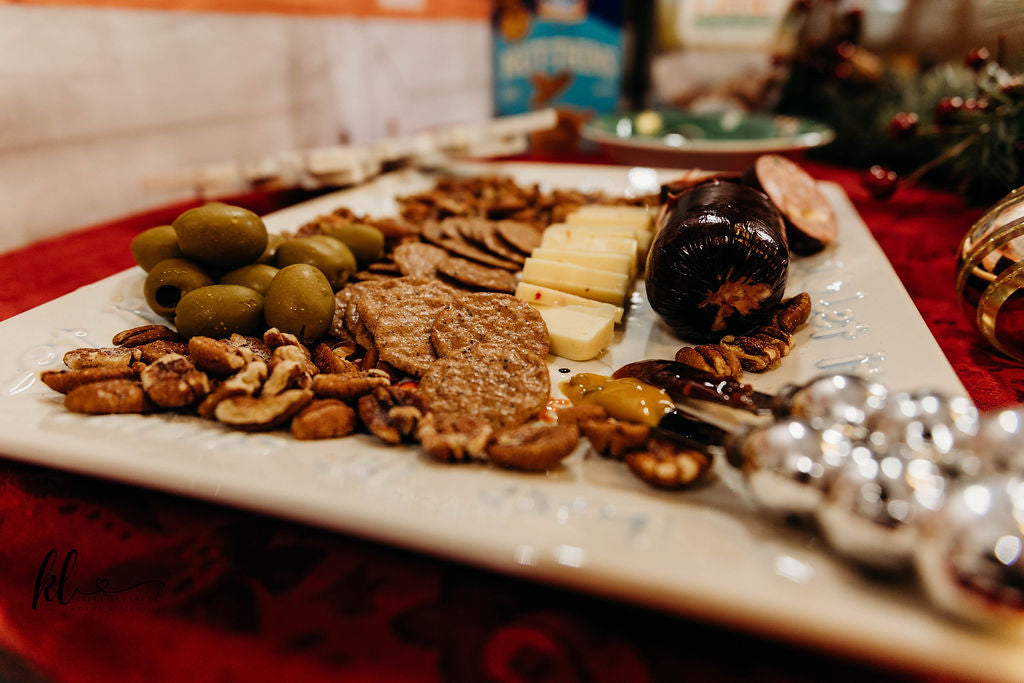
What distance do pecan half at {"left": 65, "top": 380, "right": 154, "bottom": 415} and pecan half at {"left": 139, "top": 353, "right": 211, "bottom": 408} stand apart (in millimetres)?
18

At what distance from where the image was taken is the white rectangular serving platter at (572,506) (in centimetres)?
56

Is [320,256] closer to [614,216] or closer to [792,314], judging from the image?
[614,216]

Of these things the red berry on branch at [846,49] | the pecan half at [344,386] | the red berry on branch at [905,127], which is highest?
the red berry on branch at [846,49]

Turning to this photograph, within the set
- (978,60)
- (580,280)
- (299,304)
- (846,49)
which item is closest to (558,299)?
(580,280)

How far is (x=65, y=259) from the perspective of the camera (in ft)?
5.61

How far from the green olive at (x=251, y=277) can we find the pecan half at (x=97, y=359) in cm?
27

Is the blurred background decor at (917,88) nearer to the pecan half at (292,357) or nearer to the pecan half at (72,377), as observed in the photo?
the pecan half at (292,357)

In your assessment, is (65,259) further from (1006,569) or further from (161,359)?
(1006,569)

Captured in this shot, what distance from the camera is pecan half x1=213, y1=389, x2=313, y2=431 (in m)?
0.89

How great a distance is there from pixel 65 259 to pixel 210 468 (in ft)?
4.40

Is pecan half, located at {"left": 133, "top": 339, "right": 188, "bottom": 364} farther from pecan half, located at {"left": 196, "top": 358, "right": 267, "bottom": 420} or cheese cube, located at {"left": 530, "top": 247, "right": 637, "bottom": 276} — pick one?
cheese cube, located at {"left": 530, "top": 247, "right": 637, "bottom": 276}

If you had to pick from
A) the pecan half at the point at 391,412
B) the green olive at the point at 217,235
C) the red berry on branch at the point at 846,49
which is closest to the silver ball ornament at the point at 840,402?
the pecan half at the point at 391,412

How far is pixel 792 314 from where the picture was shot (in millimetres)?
1239

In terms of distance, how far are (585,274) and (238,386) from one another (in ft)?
2.62
